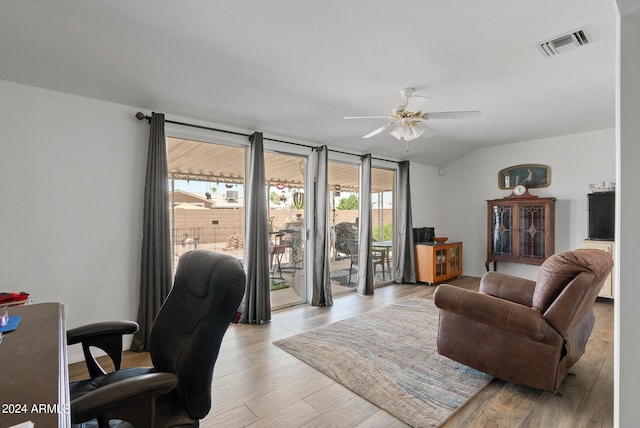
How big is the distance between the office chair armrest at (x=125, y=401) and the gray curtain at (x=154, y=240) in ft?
6.61

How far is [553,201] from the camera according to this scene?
186 inches

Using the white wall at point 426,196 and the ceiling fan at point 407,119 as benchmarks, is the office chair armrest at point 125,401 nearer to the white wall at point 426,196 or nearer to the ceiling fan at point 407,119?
the ceiling fan at point 407,119

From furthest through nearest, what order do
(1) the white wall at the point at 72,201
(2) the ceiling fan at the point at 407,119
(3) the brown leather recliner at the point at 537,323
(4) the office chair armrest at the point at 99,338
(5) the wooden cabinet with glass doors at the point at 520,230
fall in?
1. (5) the wooden cabinet with glass doors at the point at 520,230
2. (2) the ceiling fan at the point at 407,119
3. (1) the white wall at the point at 72,201
4. (3) the brown leather recliner at the point at 537,323
5. (4) the office chair armrest at the point at 99,338

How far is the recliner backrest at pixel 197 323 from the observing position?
3.94ft

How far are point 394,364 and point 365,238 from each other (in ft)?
7.84

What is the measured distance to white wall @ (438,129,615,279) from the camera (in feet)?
15.1

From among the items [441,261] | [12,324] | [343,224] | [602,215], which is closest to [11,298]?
[12,324]

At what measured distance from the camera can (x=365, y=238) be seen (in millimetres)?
4770

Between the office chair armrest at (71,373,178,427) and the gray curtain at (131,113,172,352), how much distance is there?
2.01 m

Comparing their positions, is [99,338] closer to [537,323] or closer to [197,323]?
[197,323]

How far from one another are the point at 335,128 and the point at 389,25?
6.52ft

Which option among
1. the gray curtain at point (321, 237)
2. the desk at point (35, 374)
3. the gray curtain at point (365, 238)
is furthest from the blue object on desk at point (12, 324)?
the gray curtain at point (365, 238)

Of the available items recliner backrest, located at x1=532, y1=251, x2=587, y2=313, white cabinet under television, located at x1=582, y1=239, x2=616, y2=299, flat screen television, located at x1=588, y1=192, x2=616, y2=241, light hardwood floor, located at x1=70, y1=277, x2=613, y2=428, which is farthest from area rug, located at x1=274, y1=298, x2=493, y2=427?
flat screen television, located at x1=588, y1=192, x2=616, y2=241

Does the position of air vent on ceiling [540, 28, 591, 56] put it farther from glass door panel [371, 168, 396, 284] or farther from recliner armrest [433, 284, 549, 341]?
glass door panel [371, 168, 396, 284]
